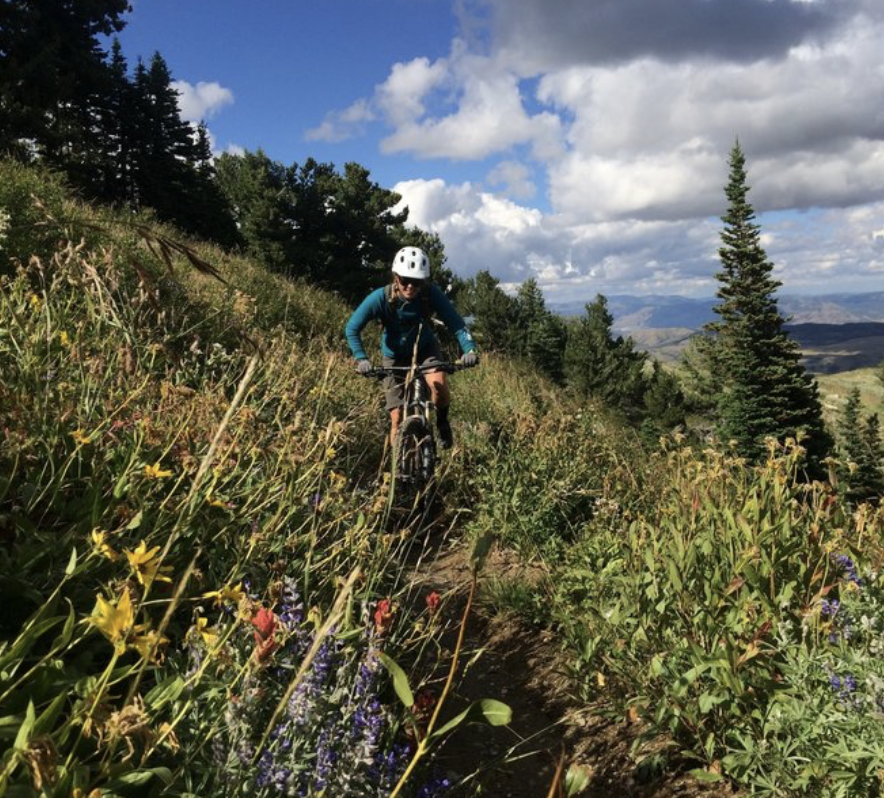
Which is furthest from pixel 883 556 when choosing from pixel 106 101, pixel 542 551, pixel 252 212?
pixel 252 212

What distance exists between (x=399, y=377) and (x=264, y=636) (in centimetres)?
511

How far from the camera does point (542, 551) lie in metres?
4.75

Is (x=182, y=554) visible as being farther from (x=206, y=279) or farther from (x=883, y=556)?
(x=206, y=279)

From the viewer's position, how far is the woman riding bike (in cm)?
604

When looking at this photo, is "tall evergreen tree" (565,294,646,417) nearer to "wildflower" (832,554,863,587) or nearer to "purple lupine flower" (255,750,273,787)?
"wildflower" (832,554,863,587)

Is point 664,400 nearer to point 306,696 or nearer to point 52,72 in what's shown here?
point 52,72

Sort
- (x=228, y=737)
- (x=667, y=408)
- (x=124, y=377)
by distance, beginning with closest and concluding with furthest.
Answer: (x=228, y=737) → (x=124, y=377) → (x=667, y=408)

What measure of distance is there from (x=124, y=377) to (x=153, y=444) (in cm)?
80

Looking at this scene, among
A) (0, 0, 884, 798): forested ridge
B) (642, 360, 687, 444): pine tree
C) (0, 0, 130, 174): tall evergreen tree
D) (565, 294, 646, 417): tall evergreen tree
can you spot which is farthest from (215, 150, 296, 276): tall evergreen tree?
(642, 360, 687, 444): pine tree

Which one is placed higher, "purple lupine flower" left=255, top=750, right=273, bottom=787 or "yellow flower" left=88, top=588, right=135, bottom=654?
"yellow flower" left=88, top=588, right=135, bottom=654

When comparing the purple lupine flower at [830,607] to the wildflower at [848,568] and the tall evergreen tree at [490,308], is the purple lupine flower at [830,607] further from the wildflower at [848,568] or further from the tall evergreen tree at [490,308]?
the tall evergreen tree at [490,308]

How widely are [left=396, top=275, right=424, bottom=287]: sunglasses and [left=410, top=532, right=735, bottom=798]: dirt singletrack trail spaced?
3216 millimetres

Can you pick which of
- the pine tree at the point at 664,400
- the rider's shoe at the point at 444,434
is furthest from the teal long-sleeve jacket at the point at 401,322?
the pine tree at the point at 664,400

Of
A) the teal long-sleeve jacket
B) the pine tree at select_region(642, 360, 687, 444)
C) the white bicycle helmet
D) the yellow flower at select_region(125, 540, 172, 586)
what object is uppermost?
the white bicycle helmet
